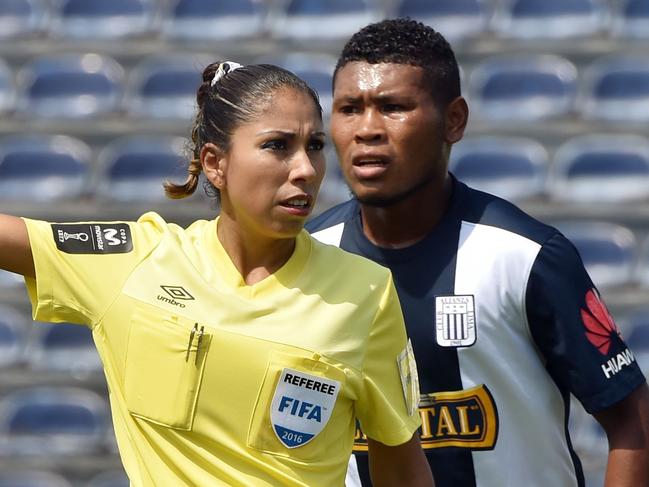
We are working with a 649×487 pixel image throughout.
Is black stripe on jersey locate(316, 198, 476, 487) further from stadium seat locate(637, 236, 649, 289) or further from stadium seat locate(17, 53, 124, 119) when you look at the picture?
stadium seat locate(17, 53, 124, 119)

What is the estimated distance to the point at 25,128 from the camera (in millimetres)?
7109

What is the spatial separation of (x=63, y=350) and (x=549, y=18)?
3279mm

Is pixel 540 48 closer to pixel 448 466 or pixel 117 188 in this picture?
pixel 117 188

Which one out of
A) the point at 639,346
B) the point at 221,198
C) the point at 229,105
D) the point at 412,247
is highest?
the point at 229,105

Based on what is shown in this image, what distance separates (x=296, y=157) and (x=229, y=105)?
→ 0.62 ft

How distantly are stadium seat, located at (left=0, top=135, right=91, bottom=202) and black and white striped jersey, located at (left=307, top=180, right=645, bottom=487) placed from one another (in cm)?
419

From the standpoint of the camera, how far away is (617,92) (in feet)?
21.9

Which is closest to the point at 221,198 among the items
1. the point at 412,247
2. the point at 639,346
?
the point at 412,247

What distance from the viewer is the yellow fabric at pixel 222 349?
2.15 m

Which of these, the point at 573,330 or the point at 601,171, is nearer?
the point at 573,330

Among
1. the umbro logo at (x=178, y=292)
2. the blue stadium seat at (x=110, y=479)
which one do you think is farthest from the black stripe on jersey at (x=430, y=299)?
the blue stadium seat at (x=110, y=479)

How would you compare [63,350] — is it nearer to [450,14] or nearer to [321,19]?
[321,19]

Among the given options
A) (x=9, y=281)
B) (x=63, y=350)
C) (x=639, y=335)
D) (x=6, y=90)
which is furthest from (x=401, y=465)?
(x=6, y=90)

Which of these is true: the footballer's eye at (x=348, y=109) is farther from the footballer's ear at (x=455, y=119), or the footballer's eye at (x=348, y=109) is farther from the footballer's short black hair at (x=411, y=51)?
the footballer's ear at (x=455, y=119)
